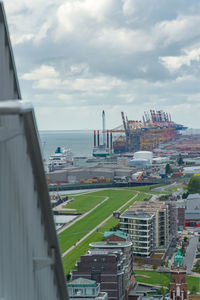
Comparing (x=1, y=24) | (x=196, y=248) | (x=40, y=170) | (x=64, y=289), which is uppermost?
(x=1, y=24)

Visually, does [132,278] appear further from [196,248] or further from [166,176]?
[166,176]

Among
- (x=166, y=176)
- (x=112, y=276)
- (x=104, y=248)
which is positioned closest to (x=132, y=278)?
(x=104, y=248)

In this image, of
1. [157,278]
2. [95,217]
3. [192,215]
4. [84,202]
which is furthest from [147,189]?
[157,278]

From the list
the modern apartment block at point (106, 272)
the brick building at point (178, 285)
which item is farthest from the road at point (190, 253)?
the modern apartment block at point (106, 272)

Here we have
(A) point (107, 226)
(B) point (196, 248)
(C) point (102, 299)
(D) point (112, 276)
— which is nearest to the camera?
(C) point (102, 299)

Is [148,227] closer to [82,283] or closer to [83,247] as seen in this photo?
[83,247]
